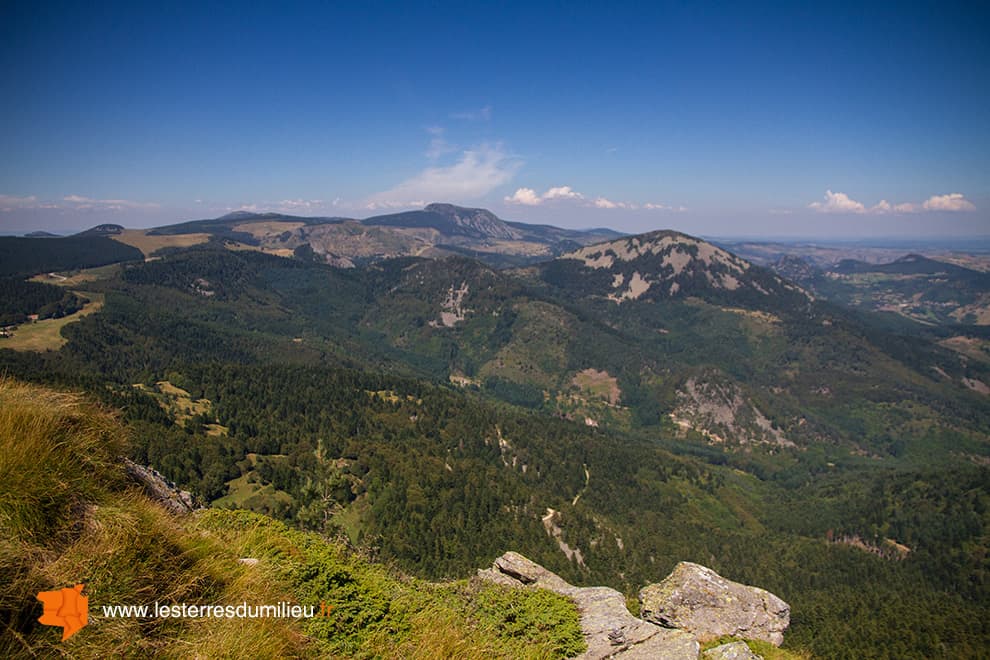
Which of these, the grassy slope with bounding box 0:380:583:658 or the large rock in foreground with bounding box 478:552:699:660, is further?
the large rock in foreground with bounding box 478:552:699:660

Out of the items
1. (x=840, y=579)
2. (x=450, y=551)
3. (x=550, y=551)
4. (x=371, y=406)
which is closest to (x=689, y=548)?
(x=840, y=579)

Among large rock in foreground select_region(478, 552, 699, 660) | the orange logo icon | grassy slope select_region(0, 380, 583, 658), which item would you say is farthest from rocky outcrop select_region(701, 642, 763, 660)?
the orange logo icon

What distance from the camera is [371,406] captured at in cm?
15725

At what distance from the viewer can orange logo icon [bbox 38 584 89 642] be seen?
634 cm

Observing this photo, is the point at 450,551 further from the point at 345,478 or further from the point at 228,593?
the point at 228,593

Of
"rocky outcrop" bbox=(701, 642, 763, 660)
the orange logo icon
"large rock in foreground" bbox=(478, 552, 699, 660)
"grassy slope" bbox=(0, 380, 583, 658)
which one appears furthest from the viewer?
"large rock in foreground" bbox=(478, 552, 699, 660)

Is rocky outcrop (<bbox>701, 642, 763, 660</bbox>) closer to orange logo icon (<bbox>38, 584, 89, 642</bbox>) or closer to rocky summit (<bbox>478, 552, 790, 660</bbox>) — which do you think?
rocky summit (<bbox>478, 552, 790, 660</bbox>)

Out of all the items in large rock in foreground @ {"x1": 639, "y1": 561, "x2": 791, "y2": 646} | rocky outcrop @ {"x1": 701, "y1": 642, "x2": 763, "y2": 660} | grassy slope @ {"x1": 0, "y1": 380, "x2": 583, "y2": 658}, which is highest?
grassy slope @ {"x1": 0, "y1": 380, "x2": 583, "y2": 658}

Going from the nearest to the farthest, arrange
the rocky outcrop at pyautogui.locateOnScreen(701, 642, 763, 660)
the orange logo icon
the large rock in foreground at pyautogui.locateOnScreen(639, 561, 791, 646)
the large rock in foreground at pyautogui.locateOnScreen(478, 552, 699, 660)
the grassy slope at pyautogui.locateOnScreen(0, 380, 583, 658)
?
1. the orange logo icon
2. the grassy slope at pyautogui.locateOnScreen(0, 380, 583, 658)
3. the rocky outcrop at pyautogui.locateOnScreen(701, 642, 763, 660)
4. the large rock in foreground at pyautogui.locateOnScreen(478, 552, 699, 660)
5. the large rock in foreground at pyautogui.locateOnScreen(639, 561, 791, 646)

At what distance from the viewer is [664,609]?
81.8ft

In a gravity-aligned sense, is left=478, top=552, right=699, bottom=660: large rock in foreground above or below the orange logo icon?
below

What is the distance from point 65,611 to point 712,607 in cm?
2901

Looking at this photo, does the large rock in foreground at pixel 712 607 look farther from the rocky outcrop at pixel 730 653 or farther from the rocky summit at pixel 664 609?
the rocky outcrop at pixel 730 653

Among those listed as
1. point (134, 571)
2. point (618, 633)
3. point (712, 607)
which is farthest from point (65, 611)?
point (712, 607)
